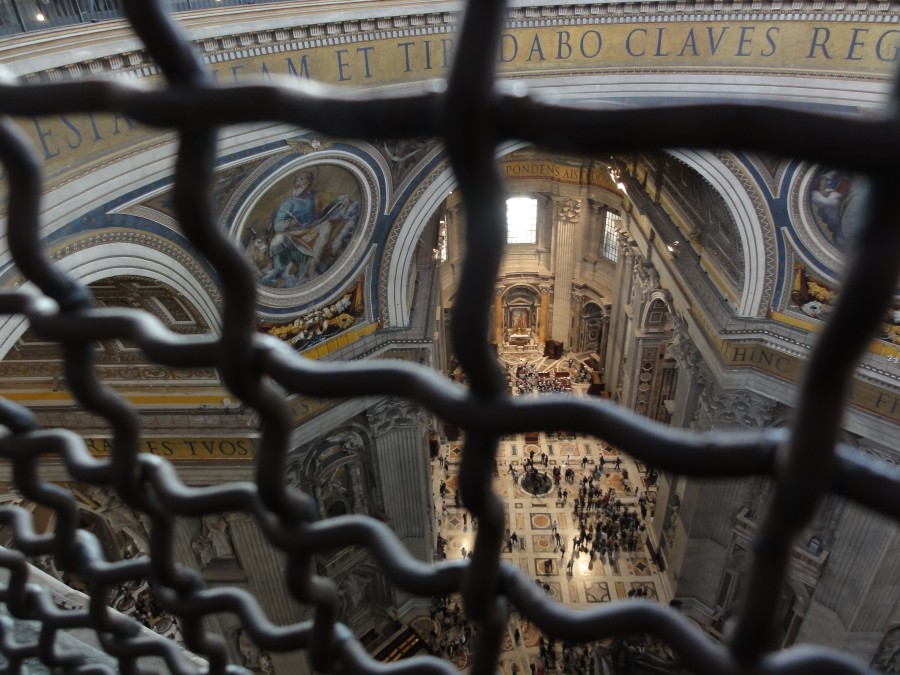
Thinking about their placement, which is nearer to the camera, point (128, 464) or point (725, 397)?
point (128, 464)

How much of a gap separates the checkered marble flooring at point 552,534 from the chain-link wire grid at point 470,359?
14.7 meters

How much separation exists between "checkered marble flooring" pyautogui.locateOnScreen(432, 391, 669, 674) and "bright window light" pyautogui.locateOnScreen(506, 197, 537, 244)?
29.2ft

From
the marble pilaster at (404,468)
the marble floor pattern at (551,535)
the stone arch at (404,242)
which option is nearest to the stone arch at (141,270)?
the stone arch at (404,242)

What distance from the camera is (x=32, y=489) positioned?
9.23ft

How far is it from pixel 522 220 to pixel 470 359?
27.1 m

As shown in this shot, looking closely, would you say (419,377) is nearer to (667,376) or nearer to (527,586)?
(527,586)

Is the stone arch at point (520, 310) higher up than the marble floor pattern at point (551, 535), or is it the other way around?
the stone arch at point (520, 310)

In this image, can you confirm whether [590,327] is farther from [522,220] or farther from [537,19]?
[537,19]

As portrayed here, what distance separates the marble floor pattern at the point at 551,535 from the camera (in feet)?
59.5

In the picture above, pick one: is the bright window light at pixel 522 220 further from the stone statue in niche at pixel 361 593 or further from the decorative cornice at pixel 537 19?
the stone statue in niche at pixel 361 593

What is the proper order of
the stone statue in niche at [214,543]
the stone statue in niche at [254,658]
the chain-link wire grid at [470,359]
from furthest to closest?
the stone statue in niche at [254,658] < the stone statue in niche at [214,543] < the chain-link wire grid at [470,359]

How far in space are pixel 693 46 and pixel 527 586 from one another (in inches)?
496

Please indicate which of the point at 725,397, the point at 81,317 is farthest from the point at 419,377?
the point at 725,397

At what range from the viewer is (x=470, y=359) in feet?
5.03
